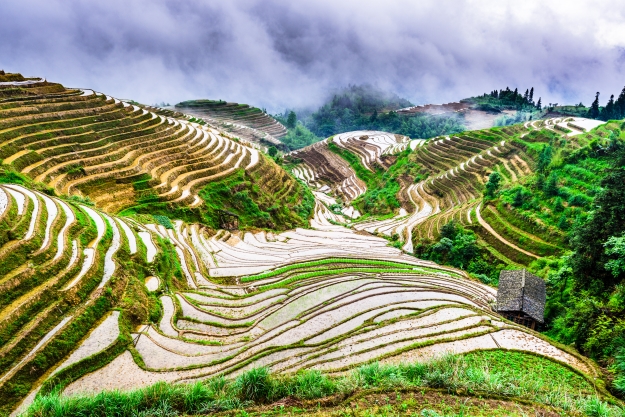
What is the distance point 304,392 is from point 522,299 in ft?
38.9

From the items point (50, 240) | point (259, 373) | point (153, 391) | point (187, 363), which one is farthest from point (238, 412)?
point (50, 240)

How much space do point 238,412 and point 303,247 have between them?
17.7m

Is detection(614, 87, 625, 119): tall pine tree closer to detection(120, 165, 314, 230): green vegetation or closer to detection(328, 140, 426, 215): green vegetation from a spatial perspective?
detection(328, 140, 426, 215): green vegetation

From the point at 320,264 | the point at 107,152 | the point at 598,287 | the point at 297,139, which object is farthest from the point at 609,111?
the point at 107,152

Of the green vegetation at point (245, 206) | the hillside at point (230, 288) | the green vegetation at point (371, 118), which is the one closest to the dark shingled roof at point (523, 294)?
the hillside at point (230, 288)

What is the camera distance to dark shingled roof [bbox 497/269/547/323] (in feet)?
48.4

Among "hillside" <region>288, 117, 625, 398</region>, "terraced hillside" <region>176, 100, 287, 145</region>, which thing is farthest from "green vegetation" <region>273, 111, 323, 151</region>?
"hillside" <region>288, 117, 625, 398</region>

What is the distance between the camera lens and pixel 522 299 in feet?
49.0

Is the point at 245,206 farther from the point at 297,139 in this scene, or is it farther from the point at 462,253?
the point at 297,139

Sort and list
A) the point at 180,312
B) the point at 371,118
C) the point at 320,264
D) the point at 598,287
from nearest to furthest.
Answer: the point at 598,287, the point at 180,312, the point at 320,264, the point at 371,118

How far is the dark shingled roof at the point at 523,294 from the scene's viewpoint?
48.4ft

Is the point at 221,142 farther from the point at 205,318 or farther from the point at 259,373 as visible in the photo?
the point at 259,373

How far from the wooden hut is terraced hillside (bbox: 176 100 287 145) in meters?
69.2

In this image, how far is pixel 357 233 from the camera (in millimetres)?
31984
